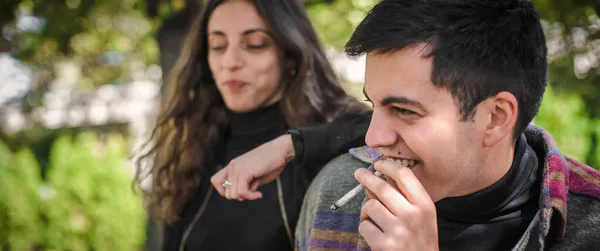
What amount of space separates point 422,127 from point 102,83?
809cm

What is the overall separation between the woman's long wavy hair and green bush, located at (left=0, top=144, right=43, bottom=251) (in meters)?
4.55

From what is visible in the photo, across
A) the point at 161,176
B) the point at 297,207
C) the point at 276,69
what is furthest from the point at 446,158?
the point at 161,176

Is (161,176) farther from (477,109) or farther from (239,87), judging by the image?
(477,109)

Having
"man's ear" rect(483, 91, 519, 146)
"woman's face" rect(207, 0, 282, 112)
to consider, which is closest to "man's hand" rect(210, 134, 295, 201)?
"woman's face" rect(207, 0, 282, 112)

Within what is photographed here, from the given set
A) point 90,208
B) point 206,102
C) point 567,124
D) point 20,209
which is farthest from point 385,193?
point 20,209

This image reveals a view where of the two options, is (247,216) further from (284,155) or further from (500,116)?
(500,116)

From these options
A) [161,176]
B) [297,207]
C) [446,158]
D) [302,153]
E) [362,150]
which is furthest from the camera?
[161,176]

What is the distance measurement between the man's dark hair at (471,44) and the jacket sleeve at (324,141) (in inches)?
24.2

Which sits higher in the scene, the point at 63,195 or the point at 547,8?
the point at 547,8

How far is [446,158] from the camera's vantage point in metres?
1.74

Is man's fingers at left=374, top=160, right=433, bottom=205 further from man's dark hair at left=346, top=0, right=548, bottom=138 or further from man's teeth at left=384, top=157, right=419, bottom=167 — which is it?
man's dark hair at left=346, top=0, right=548, bottom=138

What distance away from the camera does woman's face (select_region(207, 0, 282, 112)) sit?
281cm

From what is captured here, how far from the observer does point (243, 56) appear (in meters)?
2.80

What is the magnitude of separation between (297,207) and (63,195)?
5509 millimetres
